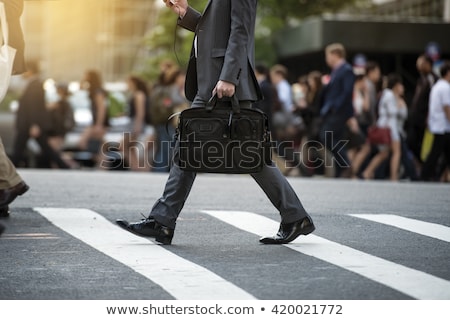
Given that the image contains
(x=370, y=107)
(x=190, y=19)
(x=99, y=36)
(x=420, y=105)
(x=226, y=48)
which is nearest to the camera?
(x=226, y=48)

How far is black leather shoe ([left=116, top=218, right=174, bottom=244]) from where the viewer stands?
26.8 feet

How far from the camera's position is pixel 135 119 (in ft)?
69.6

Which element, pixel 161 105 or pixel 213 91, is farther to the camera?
pixel 161 105

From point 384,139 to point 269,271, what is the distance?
1305cm

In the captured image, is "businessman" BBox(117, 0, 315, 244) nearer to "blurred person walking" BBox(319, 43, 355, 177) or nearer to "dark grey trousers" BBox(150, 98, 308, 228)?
"dark grey trousers" BBox(150, 98, 308, 228)

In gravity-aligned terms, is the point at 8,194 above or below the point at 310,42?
above

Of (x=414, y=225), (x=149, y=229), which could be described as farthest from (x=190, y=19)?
(x=414, y=225)

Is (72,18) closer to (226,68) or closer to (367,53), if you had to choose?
(367,53)

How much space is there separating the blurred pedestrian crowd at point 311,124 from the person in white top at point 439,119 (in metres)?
0.01

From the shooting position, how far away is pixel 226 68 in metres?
7.88

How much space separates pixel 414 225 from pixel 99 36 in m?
91.4

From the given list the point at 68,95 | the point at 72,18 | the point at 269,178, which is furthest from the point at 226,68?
the point at 72,18

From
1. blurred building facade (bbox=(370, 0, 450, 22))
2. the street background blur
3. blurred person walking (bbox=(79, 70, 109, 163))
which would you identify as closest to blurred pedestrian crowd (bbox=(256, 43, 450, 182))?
the street background blur

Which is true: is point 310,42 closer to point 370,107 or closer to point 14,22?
point 370,107
